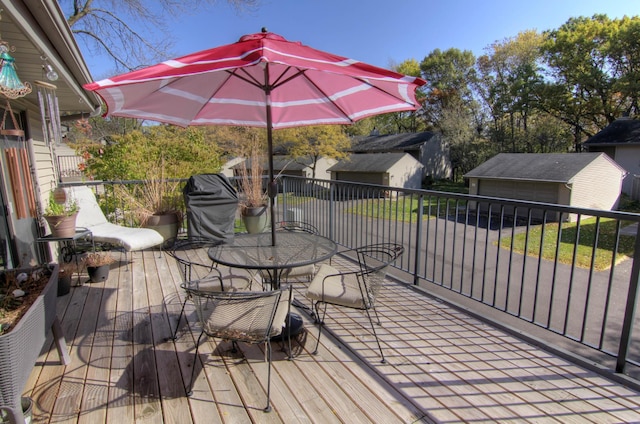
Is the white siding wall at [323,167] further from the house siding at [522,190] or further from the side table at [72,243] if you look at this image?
the side table at [72,243]

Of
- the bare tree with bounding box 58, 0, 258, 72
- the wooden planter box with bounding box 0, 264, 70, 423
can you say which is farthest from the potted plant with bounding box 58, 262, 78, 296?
the bare tree with bounding box 58, 0, 258, 72

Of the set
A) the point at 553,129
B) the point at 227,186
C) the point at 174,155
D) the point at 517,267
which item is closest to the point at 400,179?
the point at 553,129

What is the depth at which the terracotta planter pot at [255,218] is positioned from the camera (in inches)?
212

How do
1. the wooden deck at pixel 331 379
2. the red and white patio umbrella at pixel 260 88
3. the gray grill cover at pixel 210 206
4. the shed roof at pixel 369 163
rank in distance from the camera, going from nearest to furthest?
the red and white patio umbrella at pixel 260 88
the wooden deck at pixel 331 379
the gray grill cover at pixel 210 206
the shed roof at pixel 369 163

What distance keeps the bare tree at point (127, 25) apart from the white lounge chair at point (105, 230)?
6.49 m

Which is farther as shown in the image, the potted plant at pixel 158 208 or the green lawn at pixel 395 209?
the potted plant at pixel 158 208

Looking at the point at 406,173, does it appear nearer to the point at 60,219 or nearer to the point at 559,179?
the point at 559,179

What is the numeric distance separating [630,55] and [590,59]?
6.69ft

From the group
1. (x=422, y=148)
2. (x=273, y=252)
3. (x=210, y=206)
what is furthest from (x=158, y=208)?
(x=422, y=148)

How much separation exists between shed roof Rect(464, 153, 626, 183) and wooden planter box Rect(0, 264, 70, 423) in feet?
62.9

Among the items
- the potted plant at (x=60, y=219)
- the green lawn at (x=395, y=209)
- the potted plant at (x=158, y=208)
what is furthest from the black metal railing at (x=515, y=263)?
the potted plant at (x=60, y=219)

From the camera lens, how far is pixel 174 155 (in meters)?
7.89

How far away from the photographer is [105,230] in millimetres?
4020

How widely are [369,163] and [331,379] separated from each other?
24247 mm
